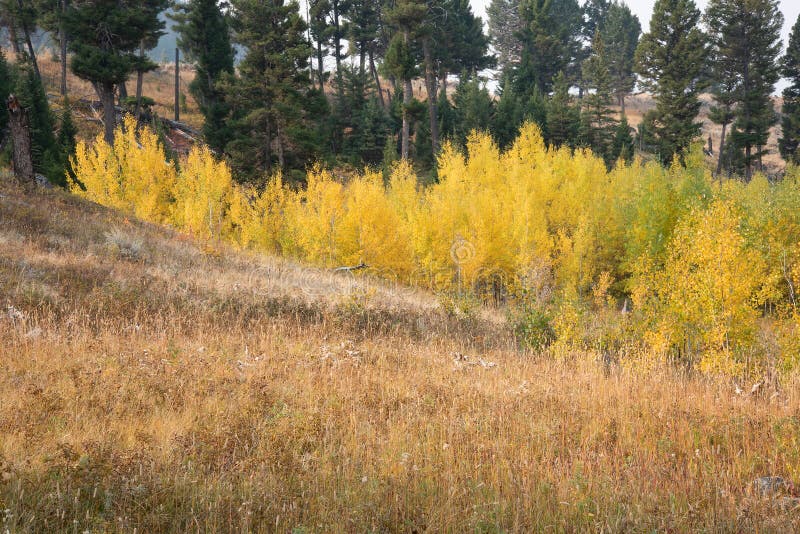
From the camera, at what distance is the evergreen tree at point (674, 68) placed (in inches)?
1612

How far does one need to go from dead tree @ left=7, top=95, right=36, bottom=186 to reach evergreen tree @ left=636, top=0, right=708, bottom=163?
44339 millimetres

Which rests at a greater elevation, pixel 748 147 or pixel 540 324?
pixel 748 147

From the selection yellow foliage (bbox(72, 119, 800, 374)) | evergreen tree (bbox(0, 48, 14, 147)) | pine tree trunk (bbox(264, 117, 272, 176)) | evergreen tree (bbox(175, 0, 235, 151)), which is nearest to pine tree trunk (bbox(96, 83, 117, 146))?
yellow foliage (bbox(72, 119, 800, 374))

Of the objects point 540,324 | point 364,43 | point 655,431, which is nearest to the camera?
point 655,431

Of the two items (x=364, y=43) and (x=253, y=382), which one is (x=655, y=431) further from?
(x=364, y=43)

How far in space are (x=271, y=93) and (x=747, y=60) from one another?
1685 inches

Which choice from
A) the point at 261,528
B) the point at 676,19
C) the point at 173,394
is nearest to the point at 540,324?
the point at 173,394

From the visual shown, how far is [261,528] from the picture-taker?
3.13 metres

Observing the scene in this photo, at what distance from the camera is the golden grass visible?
3.30 m

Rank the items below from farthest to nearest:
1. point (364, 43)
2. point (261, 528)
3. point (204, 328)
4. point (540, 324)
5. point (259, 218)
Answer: point (364, 43) → point (259, 218) → point (540, 324) → point (204, 328) → point (261, 528)

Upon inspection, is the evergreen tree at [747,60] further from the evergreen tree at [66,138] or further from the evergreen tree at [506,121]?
the evergreen tree at [66,138]

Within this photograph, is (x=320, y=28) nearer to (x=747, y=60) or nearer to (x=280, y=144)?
(x=280, y=144)

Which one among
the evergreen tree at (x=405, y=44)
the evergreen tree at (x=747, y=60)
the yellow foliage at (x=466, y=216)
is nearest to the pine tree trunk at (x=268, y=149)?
the yellow foliage at (x=466, y=216)

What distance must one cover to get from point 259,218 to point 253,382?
2351cm
